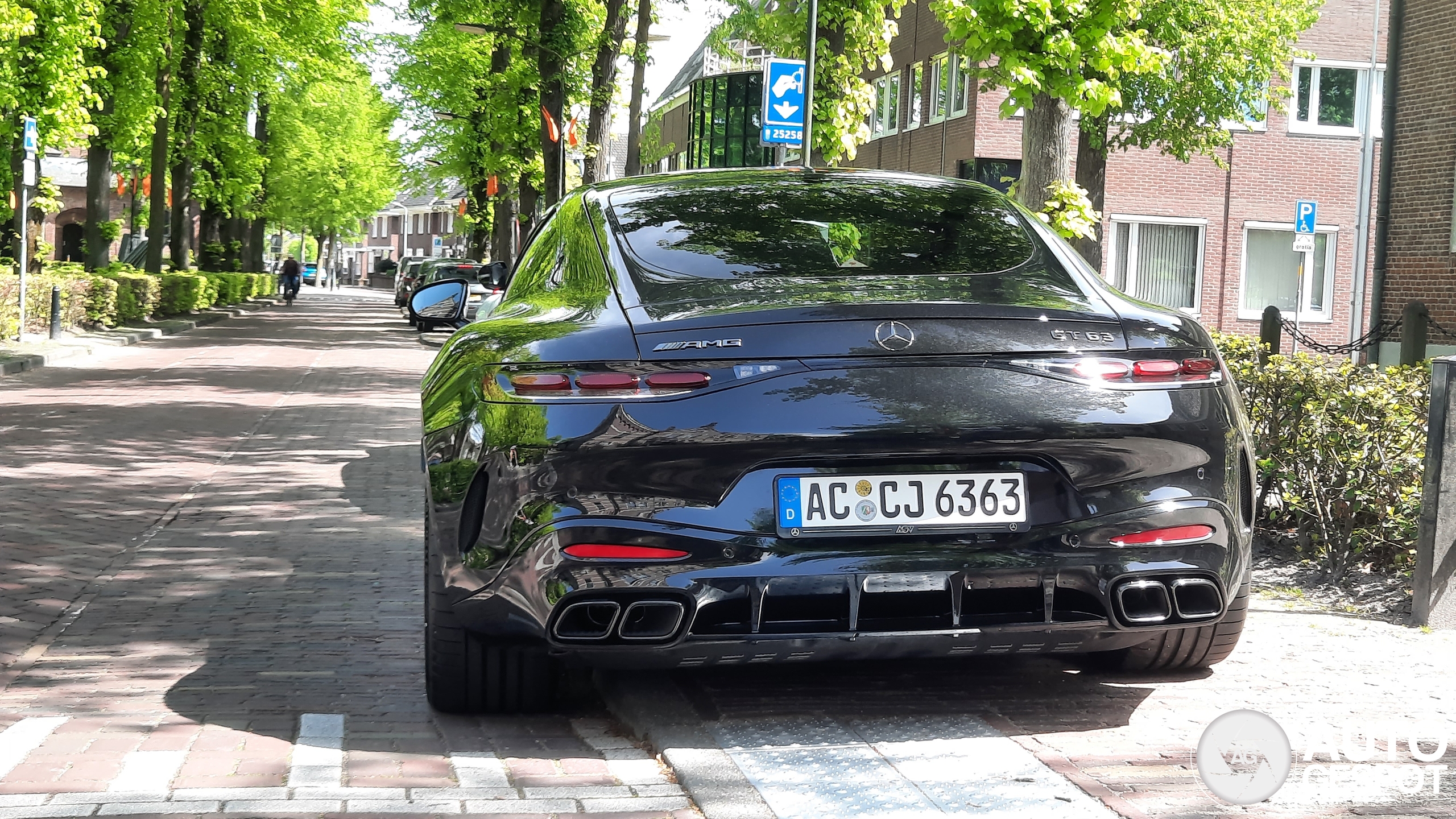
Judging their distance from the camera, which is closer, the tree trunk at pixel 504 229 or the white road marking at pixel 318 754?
the white road marking at pixel 318 754

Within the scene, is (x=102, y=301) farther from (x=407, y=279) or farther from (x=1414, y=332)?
(x=407, y=279)

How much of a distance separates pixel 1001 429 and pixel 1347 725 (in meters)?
1.42

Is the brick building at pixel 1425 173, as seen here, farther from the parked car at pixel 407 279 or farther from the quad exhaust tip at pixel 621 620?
the parked car at pixel 407 279

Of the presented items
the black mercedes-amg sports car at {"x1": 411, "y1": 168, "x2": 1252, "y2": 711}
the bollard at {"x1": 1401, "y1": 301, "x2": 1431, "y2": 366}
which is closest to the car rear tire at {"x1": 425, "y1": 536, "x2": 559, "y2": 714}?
the black mercedes-amg sports car at {"x1": 411, "y1": 168, "x2": 1252, "y2": 711}

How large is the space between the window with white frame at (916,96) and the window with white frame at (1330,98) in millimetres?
8662

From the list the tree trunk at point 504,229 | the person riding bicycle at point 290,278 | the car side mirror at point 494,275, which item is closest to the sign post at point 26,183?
the tree trunk at point 504,229

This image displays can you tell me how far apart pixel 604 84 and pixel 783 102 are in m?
10.8

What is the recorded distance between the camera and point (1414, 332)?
63.9 feet

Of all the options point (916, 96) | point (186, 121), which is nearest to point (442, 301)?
point (916, 96)

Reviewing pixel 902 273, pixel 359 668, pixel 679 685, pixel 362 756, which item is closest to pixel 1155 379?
pixel 902 273

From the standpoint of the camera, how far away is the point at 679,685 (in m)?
4.82

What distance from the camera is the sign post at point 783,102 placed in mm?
16516

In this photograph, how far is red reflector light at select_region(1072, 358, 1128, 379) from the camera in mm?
4004

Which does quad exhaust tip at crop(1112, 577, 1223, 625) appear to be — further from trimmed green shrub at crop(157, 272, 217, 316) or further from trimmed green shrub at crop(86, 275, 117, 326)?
trimmed green shrub at crop(157, 272, 217, 316)
